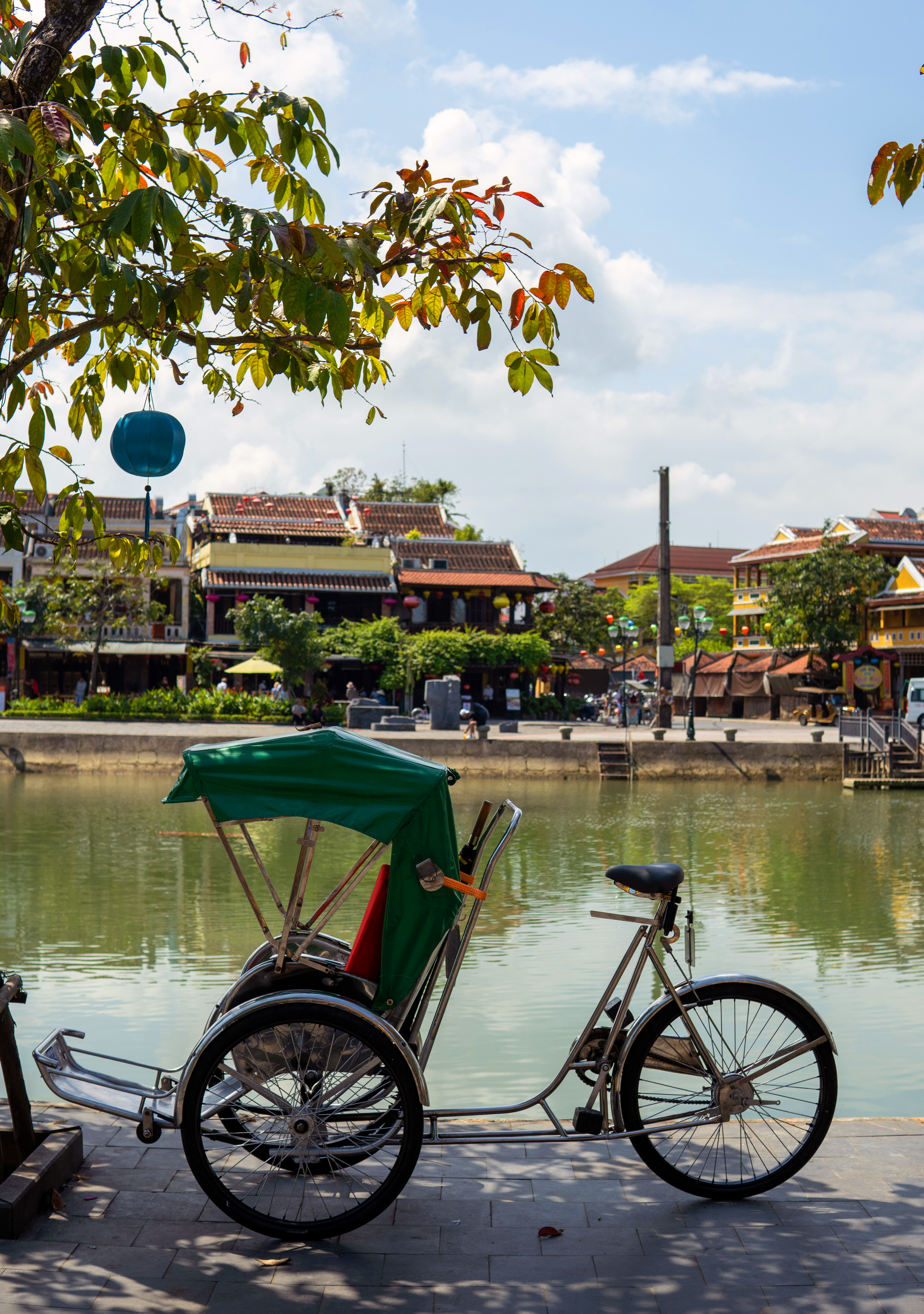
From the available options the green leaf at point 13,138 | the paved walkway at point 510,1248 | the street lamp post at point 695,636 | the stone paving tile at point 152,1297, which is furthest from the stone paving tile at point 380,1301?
the street lamp post at point 695,636

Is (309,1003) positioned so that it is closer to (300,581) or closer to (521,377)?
(521,377)

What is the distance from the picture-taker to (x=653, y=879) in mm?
3633

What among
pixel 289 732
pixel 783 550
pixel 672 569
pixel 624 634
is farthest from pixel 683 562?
pixel 289 732

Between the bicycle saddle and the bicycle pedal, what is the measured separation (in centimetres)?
69

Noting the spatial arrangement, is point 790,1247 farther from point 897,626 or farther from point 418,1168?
point 897,626

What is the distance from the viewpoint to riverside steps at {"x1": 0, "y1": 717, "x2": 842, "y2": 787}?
2416cm

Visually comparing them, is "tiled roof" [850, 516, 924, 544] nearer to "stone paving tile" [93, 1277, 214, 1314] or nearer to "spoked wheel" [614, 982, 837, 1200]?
"spoked wheel" [614, 982, 837, 1200]

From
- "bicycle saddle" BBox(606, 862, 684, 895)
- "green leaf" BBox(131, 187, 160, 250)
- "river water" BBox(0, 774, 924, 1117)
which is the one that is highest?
"green leaf" BBox(131, 187, 160, 250)

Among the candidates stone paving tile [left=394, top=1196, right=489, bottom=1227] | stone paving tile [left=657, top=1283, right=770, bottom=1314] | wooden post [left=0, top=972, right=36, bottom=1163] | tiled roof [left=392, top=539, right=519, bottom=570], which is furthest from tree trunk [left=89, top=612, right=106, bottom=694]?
stone paving tile [left=657, top=1283, right=770, bottom=1314]

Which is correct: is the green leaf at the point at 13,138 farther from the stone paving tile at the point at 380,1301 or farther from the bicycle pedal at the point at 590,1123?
the bicycle pedal at the point at 590,1123

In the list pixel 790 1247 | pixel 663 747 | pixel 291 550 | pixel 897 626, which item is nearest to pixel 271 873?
pixel 790 1247

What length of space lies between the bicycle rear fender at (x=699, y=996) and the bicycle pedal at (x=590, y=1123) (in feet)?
0.37

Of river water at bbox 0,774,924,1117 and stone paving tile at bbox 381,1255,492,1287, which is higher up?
stone paving tile at bbox 381,1255,492,1287

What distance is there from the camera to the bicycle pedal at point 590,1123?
11.9ft
